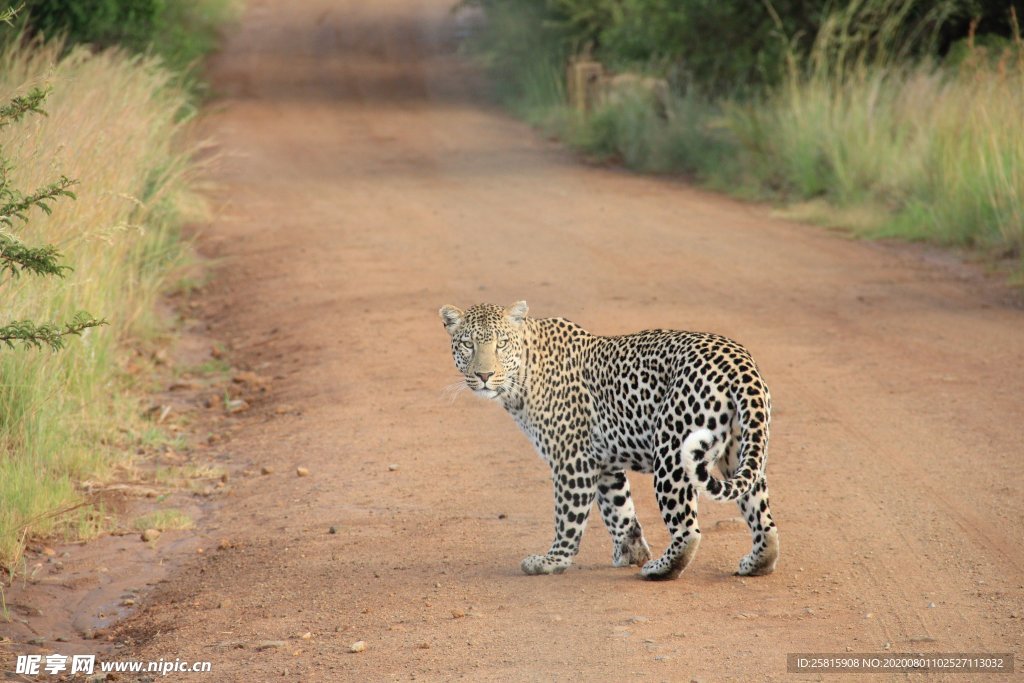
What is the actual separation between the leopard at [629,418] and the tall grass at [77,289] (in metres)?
2.12

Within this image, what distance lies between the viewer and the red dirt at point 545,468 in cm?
563

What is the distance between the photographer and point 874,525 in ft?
22.3

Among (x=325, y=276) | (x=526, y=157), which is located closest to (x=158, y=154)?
(x=325, y=276)

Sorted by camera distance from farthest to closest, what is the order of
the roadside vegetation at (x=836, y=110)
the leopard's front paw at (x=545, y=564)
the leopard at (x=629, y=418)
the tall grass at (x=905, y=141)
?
the roadside vegetation at (x=836, y=110) → the tall grass at (x=905, y=141) → the leopard's front paw at (x=545, y=564) → the leopard at (x=629, y=418)

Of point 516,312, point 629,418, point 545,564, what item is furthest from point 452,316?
point 545,564

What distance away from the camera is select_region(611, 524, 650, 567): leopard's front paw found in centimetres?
635

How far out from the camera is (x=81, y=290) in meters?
9.31

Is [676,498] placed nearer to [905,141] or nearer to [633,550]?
[633,550]

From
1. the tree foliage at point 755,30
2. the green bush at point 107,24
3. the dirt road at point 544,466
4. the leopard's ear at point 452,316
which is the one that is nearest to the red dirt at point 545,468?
the dirt road at point 544,466

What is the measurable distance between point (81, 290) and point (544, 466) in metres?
3.34

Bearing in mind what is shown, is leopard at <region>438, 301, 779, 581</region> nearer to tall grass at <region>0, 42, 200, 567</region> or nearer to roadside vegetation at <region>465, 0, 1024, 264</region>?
tall grass at <region>0, 42, 200, 567</region>

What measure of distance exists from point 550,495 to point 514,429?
4.63 ft

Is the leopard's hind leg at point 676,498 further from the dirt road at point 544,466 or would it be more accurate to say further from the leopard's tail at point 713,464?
the dirt road at point 544,466

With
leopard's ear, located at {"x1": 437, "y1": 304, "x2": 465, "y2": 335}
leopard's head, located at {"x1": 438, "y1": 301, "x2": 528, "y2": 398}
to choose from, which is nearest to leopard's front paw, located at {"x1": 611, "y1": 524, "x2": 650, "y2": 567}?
leopard's head, located at {"x1": 438, "y1": 301, "x2": 528, "y2": 398}
